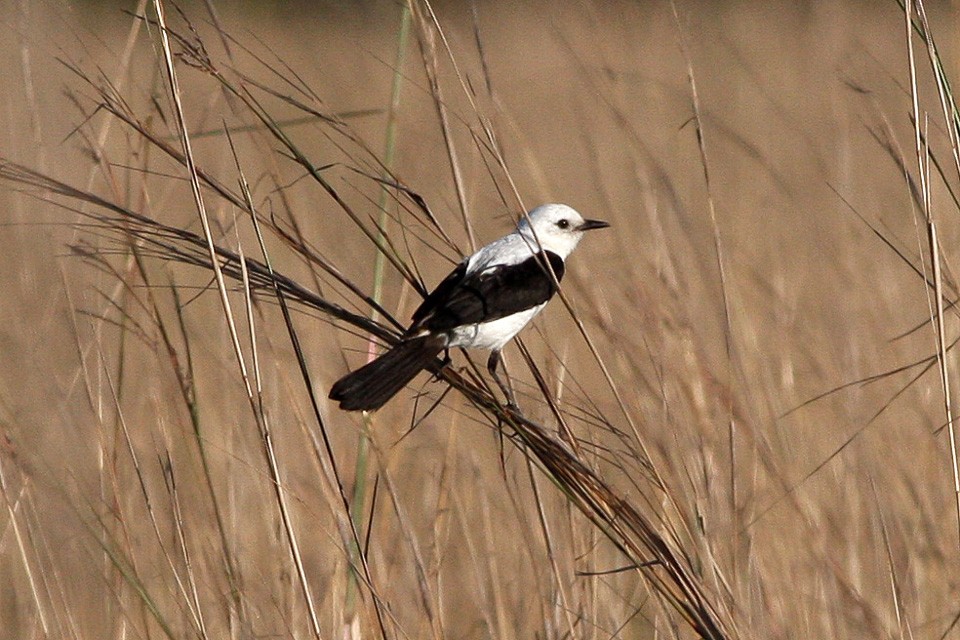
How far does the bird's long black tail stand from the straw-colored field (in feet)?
0.40

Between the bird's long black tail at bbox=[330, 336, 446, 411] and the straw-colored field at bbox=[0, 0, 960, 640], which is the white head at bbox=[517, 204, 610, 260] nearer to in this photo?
the straw-colored field at bbox=[0, 0, 960, 640]

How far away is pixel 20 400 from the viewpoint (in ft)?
17.4

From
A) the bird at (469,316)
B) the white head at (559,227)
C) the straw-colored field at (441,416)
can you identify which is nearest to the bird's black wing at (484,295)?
the bird at (469,316)

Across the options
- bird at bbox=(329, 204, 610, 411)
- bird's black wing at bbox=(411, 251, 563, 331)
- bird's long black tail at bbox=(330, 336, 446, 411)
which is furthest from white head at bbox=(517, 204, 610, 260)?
bird's long black tail at bbox=(330, 336, 446, 411)

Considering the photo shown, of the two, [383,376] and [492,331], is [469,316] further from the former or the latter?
[383,376]

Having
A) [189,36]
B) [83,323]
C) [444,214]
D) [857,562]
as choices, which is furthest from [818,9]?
[189,36]

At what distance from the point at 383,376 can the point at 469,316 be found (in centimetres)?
59

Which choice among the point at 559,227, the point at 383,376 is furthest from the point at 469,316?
the point at 559,227

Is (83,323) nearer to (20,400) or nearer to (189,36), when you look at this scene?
(20,400)

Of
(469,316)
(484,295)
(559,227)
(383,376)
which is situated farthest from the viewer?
(559,227)

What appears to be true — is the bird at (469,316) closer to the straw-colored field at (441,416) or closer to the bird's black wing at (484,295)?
the bird's black wing at (484,295)

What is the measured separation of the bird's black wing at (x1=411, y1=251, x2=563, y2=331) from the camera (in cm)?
345

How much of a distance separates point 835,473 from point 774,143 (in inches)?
291

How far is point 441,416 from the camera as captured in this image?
453 cm
